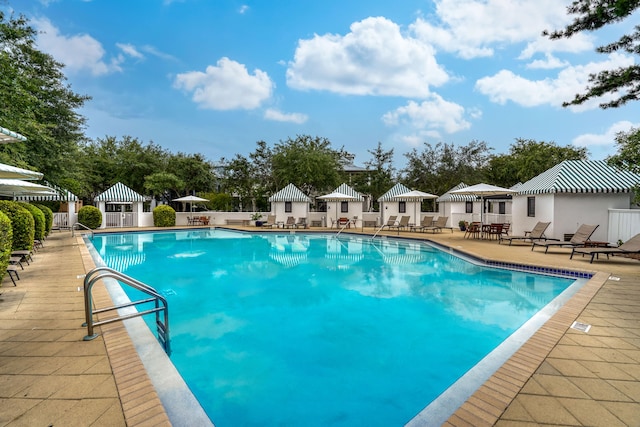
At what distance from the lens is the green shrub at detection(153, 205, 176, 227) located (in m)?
23.6

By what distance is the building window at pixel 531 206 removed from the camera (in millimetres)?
14977

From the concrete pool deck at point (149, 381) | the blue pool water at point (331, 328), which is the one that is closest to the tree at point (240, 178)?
the blue pool water at point (331, 328)

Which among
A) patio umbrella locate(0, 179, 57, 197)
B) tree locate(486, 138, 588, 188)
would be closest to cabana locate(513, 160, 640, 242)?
tree locate(486, 138, 588, 188)

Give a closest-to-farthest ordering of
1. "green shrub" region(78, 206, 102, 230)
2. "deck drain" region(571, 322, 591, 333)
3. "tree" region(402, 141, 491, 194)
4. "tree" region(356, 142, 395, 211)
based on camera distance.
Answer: "deck drain" region(571, 322, 591, 333) < "green shrub" region(78, 206, 102, 230) < "tree" region(402, 141, 491, 194) < "tree" region(356, 142, 395, 211)

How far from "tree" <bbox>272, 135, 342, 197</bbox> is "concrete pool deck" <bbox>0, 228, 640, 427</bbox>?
22126 millimetres

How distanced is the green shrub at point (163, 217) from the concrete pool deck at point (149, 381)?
1960 cm

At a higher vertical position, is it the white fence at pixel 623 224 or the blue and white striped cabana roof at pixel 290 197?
the blue and white striped cabana roof at pixel 290 197

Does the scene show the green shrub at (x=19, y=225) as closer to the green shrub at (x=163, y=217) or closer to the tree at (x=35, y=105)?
the tree at (x=35, y=105)

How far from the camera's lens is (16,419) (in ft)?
7.65

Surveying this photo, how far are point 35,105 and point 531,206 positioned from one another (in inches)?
821

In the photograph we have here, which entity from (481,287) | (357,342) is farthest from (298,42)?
(357,342)

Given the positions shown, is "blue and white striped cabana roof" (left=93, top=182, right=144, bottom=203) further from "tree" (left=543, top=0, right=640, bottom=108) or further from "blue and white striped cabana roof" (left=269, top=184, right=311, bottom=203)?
"tree" (left=543, top=0, right=640, bottom=108)

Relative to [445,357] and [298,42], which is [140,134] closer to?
[298,42]

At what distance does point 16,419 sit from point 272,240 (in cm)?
1519
